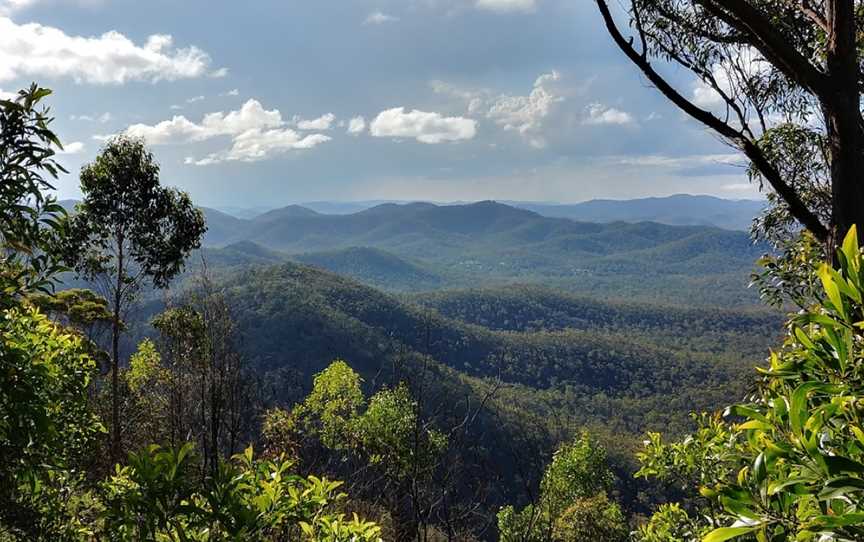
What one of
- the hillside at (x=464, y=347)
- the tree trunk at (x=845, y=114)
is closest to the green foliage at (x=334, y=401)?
the tree trunk at (x=845, y=114)

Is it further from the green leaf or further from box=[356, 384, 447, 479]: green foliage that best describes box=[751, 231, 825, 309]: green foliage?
box=[356, 384, 447, 479]: green foliage

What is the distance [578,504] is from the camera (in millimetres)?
19047

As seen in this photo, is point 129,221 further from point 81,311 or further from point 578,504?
point 578,504

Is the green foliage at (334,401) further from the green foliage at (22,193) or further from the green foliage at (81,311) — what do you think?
the green foliage at (22,193)

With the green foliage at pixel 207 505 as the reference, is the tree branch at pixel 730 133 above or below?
above

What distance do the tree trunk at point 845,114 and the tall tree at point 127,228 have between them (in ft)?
46.2

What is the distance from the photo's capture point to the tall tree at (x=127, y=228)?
1375 centimetres

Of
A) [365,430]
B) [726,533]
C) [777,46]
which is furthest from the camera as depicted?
[365,430]

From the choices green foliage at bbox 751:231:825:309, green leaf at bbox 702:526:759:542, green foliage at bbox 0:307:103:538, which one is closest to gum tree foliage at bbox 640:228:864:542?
green leaf at bbox 702:526:759:542

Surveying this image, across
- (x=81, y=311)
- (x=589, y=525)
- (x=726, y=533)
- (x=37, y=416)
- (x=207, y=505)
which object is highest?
(x=726, y=533)

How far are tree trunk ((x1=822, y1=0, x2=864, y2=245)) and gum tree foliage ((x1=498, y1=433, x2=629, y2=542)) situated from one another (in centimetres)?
1458

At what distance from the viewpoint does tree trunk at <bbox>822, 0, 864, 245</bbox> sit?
3.53 metres

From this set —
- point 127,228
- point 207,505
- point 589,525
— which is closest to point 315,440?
point 127,228

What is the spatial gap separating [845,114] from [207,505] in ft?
15.2
